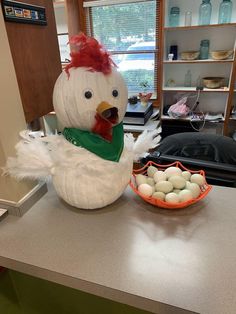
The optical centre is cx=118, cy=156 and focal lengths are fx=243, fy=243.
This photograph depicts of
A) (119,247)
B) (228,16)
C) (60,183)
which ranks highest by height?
(228,16)

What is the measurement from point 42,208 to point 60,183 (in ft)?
0.47

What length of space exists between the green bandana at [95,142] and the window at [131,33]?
190 centimetres

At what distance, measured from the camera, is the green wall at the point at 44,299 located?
96 cm

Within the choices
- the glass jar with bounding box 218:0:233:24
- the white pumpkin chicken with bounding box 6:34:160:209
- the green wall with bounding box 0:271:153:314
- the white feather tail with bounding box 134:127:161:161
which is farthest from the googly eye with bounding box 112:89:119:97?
the glass jar with bounding box 218:0:233:24

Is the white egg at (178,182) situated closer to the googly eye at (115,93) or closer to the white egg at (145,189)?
the white egg at (145,189)

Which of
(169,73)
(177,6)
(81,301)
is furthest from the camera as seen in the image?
(169,73)

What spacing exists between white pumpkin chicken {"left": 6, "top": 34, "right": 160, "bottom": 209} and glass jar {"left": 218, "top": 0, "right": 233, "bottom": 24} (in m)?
1.99

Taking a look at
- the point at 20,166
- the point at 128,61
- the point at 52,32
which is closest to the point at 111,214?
the point at 20,166

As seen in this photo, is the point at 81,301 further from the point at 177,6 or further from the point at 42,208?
the point at 177,6

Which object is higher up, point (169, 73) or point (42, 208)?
point (169, 73)

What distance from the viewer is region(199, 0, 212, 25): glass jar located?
7.06 feet

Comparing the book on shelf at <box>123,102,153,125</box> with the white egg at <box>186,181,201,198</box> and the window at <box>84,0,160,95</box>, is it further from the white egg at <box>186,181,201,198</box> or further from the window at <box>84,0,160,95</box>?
the white egg at <box>186,181,201,198</box>

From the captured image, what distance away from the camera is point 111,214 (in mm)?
790

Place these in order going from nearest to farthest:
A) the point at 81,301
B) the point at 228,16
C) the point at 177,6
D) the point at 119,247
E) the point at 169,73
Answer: the point at 119,247 → the point at 81,301 → the point at 228,16 → the point at 177,6 → the point at 169,73
